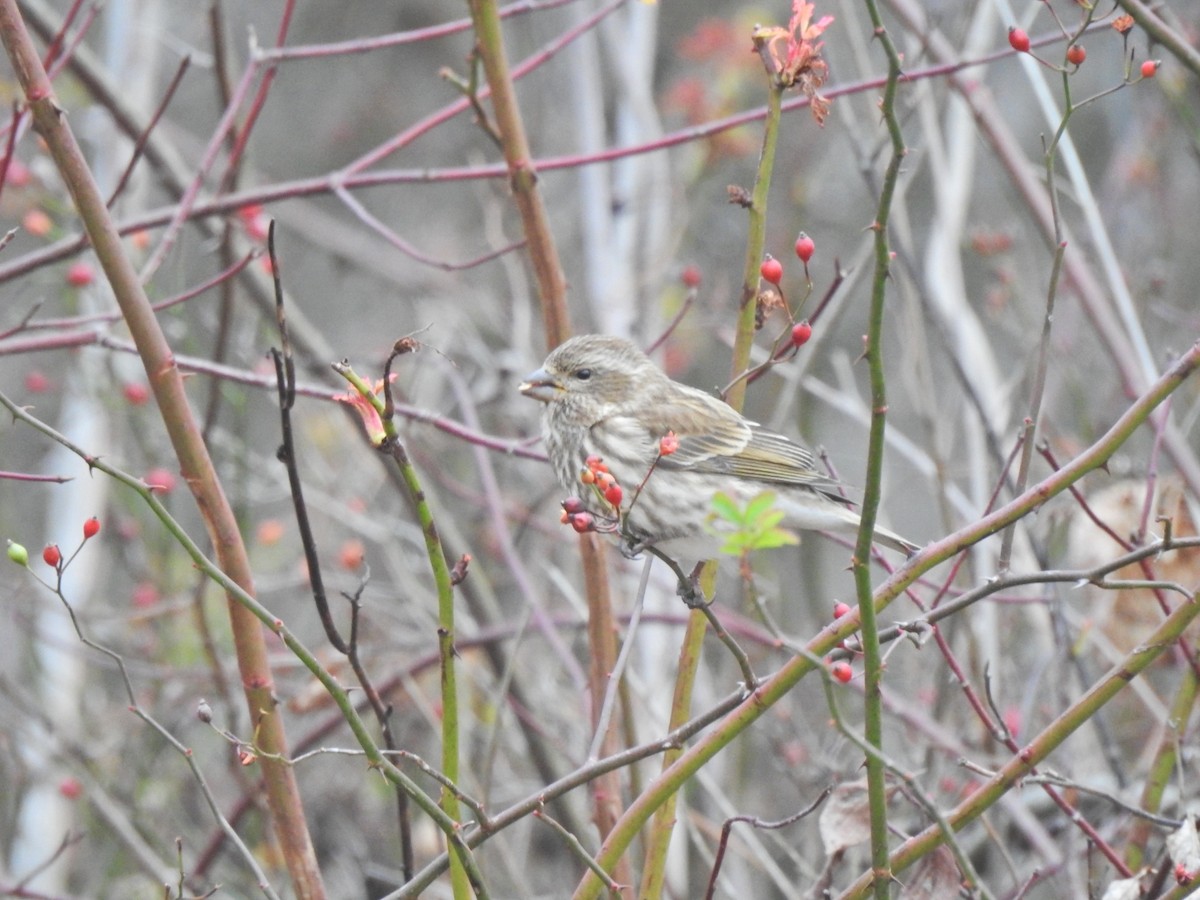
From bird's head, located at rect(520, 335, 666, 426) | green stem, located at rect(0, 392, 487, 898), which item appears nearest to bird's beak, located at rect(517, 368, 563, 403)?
bird's head, located at rect(520, 335, 666, 426)

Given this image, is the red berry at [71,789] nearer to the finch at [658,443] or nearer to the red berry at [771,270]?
the finch at [658,443]

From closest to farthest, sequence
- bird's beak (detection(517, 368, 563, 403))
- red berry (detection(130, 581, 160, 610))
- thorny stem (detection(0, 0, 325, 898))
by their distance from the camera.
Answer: thorny stem (detection(0, 0, 325, 898)) < bird's beak (detection(517, 368, 563, 403)) < red berry (detection(130, 581, 160, 610))

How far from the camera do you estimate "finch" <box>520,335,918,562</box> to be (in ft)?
13.3

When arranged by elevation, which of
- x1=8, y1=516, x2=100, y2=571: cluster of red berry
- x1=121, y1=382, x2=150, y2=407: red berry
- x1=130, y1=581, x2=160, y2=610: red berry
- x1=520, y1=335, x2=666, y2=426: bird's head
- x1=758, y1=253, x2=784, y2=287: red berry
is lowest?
x1=8, y1=516, x2=100, y2=571: cluster of red berry

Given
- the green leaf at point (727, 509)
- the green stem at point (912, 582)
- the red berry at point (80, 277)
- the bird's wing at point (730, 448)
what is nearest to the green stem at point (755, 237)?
the green stem at point (912, 582)

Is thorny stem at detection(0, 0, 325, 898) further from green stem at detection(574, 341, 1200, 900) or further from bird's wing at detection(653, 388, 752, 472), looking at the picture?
bird's wing at detection(653, 388, 752, 472)

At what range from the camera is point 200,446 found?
2.75m

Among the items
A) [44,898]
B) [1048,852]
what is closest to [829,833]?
[1048,852]

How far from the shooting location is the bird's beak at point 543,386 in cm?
420

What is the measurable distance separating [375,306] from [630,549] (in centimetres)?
861

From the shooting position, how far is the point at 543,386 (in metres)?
4.23

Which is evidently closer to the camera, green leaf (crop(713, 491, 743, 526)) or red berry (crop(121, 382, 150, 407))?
green leaf (crop(713, 491, 743, 526))

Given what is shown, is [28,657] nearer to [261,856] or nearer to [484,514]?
[261,856]

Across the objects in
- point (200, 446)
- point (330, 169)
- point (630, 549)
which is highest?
point (330, 169)
